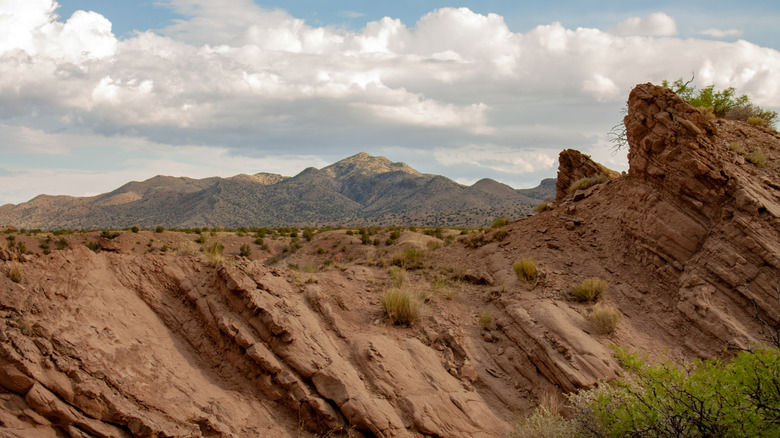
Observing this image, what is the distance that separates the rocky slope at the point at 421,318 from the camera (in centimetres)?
708

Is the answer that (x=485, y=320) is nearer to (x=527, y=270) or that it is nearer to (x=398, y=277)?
(x=527, y=270)

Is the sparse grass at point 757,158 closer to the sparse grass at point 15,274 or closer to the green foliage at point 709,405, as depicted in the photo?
the green foliage at point 709,405

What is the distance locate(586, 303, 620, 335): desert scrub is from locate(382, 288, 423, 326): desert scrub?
417 centimetres

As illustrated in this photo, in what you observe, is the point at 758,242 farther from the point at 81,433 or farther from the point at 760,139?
the point at 81,433

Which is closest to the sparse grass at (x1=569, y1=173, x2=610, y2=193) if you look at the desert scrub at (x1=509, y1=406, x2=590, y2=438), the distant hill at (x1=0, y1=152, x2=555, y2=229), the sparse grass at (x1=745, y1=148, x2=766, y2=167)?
the sparse grass at (x1=745, y1=148, x2=766, y2=167)

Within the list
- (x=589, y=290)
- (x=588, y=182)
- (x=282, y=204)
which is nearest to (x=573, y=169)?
(x=588, y=182)

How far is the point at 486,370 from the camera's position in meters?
10.7

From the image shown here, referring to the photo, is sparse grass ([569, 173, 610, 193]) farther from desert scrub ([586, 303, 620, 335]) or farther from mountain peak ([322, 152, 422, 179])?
mountain peak ([322, 152, 422, 179])

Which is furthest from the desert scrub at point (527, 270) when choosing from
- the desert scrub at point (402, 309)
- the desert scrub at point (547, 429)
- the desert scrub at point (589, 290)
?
the desert scrub at point (547, 429)

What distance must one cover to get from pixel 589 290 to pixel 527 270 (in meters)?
1.69

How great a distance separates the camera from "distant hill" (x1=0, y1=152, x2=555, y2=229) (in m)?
96.6

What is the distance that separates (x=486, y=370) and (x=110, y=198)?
130574 mm

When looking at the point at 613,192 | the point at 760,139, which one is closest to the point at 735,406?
the point at 613,192

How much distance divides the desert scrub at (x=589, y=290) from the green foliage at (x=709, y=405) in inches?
208
